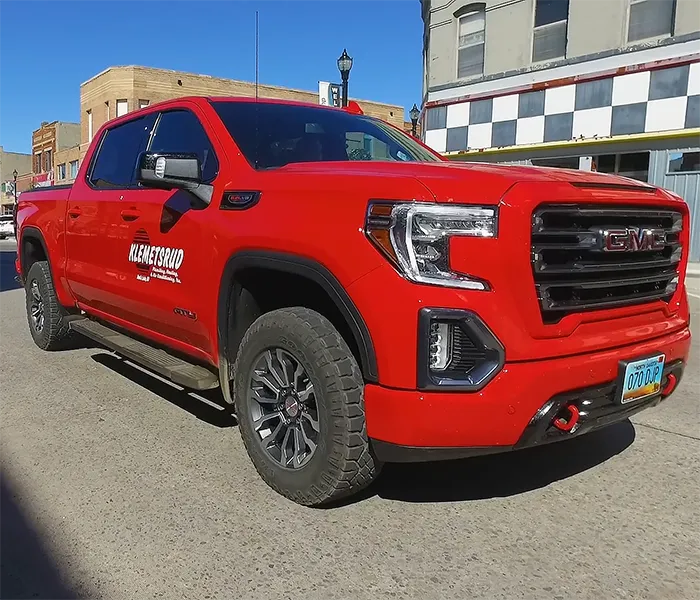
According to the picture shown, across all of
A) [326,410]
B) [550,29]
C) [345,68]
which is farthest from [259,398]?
[550,29]

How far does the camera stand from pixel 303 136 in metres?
3.47

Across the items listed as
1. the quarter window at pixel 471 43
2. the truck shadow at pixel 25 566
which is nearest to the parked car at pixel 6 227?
the quarter window at pixel 471 43

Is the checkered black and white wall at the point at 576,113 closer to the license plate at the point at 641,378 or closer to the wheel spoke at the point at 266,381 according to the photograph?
the license plate at the point at 641,378

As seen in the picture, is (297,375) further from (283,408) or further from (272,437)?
(272,437)

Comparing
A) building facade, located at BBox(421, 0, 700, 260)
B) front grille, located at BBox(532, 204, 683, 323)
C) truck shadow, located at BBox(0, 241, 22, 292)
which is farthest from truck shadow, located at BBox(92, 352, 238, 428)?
building facade, located at BBox(421, 0, 700, 260)

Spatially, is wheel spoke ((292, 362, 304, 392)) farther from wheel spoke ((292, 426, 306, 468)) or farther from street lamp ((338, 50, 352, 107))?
street lamp ((338, 50, 352, 107))

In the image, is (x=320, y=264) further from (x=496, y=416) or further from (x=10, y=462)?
(x=10, y=462)

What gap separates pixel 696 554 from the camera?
2.37 metres

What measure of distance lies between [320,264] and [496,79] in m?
12.7

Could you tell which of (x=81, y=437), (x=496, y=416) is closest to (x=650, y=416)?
(x=496, y=416)

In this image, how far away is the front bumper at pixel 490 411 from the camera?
7.29 feet

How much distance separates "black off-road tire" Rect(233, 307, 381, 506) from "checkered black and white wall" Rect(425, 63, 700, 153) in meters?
11.4

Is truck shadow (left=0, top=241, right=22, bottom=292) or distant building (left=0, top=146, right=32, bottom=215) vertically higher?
distant building (left=0, top=146, right=32, bottom=215)

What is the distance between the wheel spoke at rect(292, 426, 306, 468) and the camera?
8.92 feet
